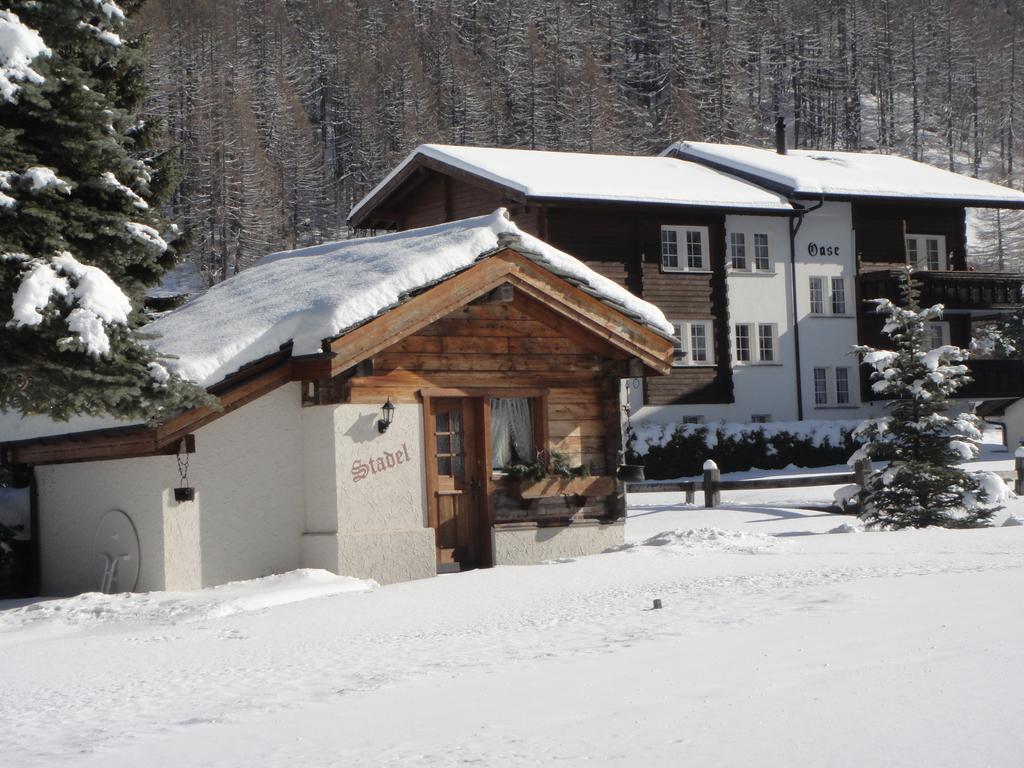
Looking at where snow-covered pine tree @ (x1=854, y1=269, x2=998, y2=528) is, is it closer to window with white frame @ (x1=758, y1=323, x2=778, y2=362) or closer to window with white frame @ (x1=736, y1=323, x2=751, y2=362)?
window with white frame @ (x1=736, y1=323, x2=751, y2=362)

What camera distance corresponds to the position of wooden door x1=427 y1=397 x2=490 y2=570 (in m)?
17.0

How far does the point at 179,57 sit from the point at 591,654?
83.1 m

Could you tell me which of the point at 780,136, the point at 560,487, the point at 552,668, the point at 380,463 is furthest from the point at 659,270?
the point at 552,668

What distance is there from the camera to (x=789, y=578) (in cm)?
1328

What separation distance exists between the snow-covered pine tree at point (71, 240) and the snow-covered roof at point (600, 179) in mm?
22549

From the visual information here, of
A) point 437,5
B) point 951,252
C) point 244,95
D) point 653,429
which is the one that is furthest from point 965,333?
point 437,5

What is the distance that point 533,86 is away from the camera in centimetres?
9562

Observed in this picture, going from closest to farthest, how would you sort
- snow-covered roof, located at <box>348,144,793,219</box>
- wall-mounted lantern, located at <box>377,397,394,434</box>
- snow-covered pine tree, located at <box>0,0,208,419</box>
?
1. snow-covered pine tree, located at <box>0,0,208,419</box>
2. wall-mounted lantern, located at <box>377,397,394,434</box>
3. snow-covered roof, located at <box>348,144,793,219</box>

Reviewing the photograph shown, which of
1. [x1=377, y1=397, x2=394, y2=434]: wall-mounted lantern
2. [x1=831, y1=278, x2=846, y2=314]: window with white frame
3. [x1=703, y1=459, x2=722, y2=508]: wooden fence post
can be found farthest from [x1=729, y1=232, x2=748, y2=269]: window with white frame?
[x1=377, y1=397, x2=394, y2=434]: wall-mounted lantern

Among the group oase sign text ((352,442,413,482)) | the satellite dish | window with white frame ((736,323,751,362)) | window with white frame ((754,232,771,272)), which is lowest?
the satellite dish

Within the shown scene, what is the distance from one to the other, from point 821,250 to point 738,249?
2906mm

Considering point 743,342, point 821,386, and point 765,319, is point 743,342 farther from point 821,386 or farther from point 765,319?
point 821,386

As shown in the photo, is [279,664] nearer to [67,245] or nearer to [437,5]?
[67,245]

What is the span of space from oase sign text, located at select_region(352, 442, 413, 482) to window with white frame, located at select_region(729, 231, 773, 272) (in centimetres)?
2647
